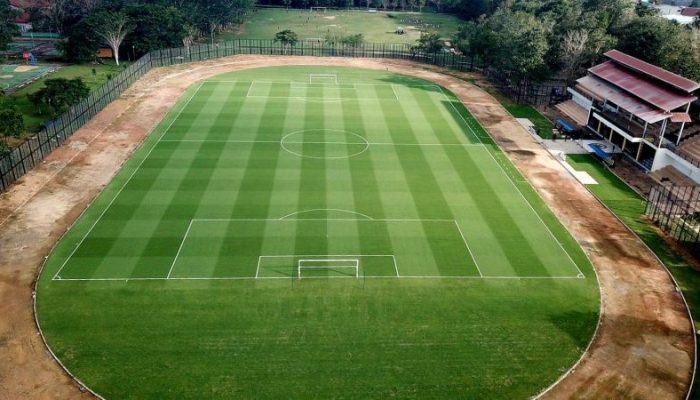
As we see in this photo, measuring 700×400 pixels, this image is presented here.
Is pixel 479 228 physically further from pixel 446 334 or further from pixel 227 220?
pixel 227 220

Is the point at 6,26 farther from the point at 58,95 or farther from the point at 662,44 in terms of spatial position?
the point at 662,44

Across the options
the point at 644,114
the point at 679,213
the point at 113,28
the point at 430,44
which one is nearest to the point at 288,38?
the point at 430,44

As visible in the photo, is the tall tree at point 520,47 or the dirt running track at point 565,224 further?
the tall tree at point 520,47

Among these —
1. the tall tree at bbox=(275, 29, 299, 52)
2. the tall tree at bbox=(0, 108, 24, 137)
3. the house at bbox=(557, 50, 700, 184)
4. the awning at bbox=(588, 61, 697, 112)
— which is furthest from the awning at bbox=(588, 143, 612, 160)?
the tall tree at bbox=(0, 108, 24, 137)

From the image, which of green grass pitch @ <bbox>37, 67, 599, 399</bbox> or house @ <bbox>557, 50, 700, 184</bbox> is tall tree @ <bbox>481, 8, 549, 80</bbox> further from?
green grass pitch @ <bbox>37, 67, 599, 399</bbox>

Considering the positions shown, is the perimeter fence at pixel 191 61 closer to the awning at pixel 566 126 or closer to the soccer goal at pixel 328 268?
the awning at pixel 566 126

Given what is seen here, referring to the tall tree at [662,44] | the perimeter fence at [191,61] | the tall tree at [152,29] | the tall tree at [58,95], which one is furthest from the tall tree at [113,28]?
→ the tall tree at [662,44]
